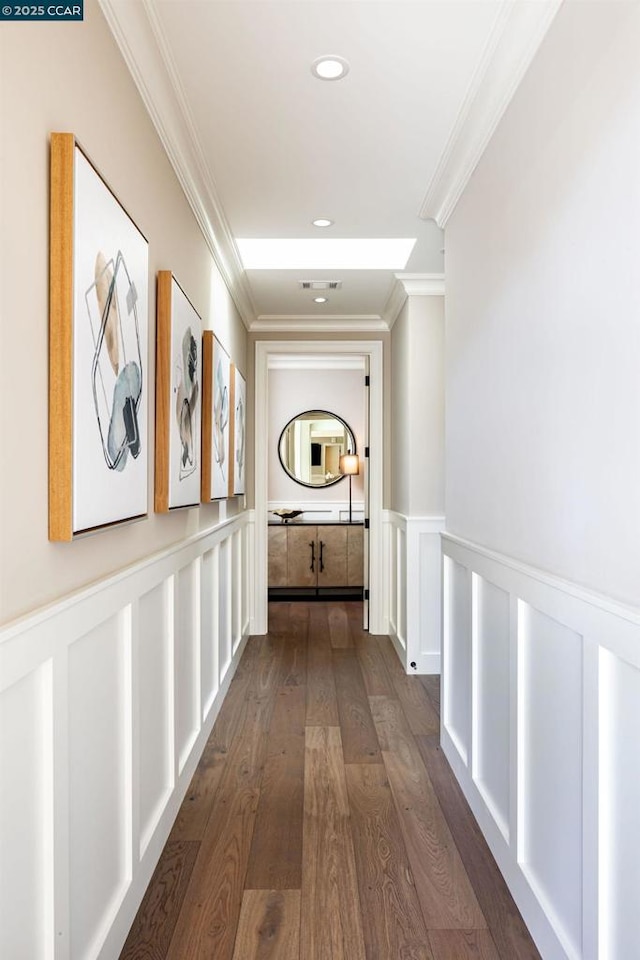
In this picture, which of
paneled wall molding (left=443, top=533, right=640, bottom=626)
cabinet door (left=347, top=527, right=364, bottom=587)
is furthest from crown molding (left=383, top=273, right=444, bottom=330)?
cabinet door (left=347, top=527, right=364, bottom=587)

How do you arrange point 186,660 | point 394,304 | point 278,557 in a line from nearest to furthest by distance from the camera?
point 186,660, point 394,304, point 278,557

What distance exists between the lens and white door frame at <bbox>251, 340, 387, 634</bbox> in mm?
4648

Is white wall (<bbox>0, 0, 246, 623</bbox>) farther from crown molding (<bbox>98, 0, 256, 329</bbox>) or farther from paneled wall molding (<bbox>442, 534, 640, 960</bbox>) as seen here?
paneled wall molding (<bbox>442, 534, 640, 960</bbox>)

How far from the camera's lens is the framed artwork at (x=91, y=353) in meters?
1.13

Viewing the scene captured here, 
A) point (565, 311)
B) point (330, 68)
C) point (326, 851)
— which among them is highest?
point (330, 68)

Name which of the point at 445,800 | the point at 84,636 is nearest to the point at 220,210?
the point at 84,636

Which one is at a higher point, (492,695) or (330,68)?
(330,68)

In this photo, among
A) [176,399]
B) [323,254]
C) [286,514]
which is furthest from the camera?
[286,514]

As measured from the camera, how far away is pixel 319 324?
466 centimetres

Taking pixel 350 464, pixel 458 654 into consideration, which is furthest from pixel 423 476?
pixel 350 464

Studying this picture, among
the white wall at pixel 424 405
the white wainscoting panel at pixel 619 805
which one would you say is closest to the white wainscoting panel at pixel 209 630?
the white wall at pixel 424 405

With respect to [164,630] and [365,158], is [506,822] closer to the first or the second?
[164,630]

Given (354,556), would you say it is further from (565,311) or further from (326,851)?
(565,311)

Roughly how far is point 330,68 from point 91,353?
3.91 feet
